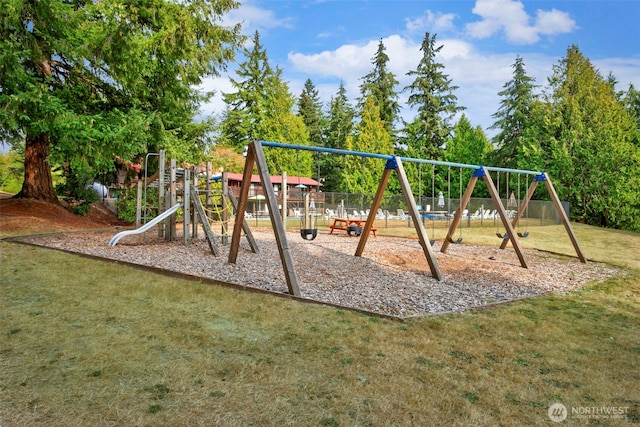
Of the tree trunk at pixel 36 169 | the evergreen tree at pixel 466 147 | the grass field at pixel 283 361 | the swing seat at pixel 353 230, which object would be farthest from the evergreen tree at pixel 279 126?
the grass field at pixel 283 361

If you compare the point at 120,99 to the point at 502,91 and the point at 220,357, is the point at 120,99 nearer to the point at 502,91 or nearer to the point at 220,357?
the point at 220,357

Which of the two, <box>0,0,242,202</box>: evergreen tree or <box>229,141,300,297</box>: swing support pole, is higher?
<box>0,0,242,202</box>: evergreen tree

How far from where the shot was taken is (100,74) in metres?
14.0

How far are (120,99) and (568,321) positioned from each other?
47.4 ft

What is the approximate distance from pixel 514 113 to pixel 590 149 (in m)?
9.33

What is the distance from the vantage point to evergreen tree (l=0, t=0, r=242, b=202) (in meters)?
10.9

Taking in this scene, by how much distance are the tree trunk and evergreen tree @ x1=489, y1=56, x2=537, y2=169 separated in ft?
102

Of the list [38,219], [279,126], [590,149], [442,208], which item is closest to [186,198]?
[38,219]

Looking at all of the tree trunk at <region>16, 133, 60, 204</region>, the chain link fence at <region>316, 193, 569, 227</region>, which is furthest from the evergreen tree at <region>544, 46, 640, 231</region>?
the tree trunk at <region>16, 133, 60, 204</region>

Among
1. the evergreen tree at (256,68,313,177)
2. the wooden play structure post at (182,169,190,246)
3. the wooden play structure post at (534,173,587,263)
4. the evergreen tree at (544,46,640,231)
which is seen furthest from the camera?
the evergreen tree at (256,68,313,177)

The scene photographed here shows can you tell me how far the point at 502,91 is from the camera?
3506cm

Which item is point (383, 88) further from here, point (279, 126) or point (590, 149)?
point (590, 149)

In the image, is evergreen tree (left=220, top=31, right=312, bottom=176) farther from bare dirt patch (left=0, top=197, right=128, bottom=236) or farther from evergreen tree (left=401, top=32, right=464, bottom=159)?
bare dirt patch (left=0, top=197, right=128, bottom=236)

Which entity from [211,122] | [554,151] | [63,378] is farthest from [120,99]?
[554,151]
